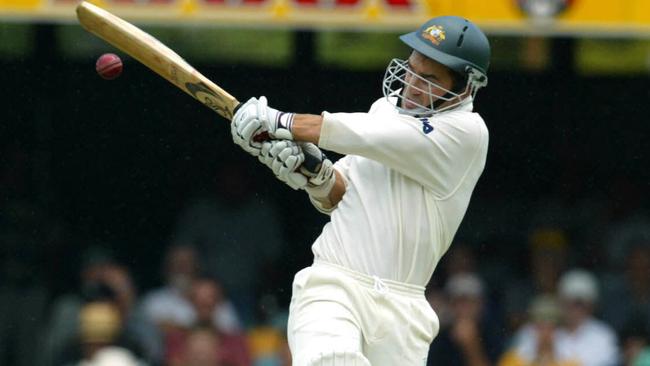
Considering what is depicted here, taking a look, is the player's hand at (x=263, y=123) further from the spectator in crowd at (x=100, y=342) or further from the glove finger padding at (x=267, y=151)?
the spectator in crowd at (x=100, y=342)

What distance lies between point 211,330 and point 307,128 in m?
3.76

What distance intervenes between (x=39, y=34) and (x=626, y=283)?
418 cm

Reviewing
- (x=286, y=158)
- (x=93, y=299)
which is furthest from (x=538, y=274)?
(x=286, y=158)

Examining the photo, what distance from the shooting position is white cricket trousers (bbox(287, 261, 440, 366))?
6473mm

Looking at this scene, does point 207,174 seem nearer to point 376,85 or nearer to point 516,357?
point 376,85

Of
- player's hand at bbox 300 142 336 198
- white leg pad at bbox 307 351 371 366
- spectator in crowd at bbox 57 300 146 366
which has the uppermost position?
player's hand at bbox 300 142 336 198

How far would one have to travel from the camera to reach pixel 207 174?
12.1 m

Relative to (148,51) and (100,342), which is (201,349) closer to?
(100,342)

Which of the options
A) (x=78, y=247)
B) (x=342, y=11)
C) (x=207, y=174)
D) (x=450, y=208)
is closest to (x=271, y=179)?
(x=207, y=174)

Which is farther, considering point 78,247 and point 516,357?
point 78,247

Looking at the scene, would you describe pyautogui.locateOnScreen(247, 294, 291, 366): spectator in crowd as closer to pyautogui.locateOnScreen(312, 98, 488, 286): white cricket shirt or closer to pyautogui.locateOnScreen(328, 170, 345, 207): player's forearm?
pyautogui.locateOnScreen(328, 170, 345, 207): player's forearm

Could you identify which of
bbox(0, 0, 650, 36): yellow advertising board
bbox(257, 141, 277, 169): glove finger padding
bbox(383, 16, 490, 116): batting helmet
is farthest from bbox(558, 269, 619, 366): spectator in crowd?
bbox(257, 141, 277, 169): glove finger padding

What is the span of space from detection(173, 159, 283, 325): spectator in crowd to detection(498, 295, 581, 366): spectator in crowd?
5.56 ft

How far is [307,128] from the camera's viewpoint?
6.54m
